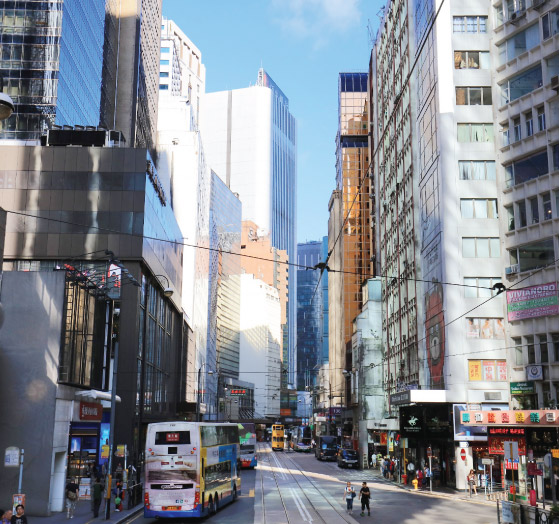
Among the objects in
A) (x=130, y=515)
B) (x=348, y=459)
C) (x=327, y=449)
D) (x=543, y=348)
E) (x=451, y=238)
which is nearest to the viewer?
(x=130, y=515)

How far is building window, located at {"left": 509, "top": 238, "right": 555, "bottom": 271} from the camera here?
43625 millimetres

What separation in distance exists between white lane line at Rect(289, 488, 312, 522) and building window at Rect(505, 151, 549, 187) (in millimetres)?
24499

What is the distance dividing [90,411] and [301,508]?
39.0 ft

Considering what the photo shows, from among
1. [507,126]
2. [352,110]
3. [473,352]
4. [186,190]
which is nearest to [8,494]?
[473,352]

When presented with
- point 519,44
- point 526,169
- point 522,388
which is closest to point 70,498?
point 522,388

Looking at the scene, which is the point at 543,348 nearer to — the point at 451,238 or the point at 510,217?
the point at 510,217

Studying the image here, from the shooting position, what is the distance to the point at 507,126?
161 ft

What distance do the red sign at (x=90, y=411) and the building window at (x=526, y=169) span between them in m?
29.9

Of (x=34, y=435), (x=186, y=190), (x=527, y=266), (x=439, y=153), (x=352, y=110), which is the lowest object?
(x=34, y=435)

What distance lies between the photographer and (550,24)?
149ft

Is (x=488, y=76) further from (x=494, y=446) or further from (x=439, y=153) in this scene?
(x=494, y=446)

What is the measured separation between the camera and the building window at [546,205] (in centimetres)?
4406

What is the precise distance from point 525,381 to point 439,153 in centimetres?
1691

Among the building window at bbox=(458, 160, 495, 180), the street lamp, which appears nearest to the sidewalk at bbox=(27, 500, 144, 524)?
the street lamp
